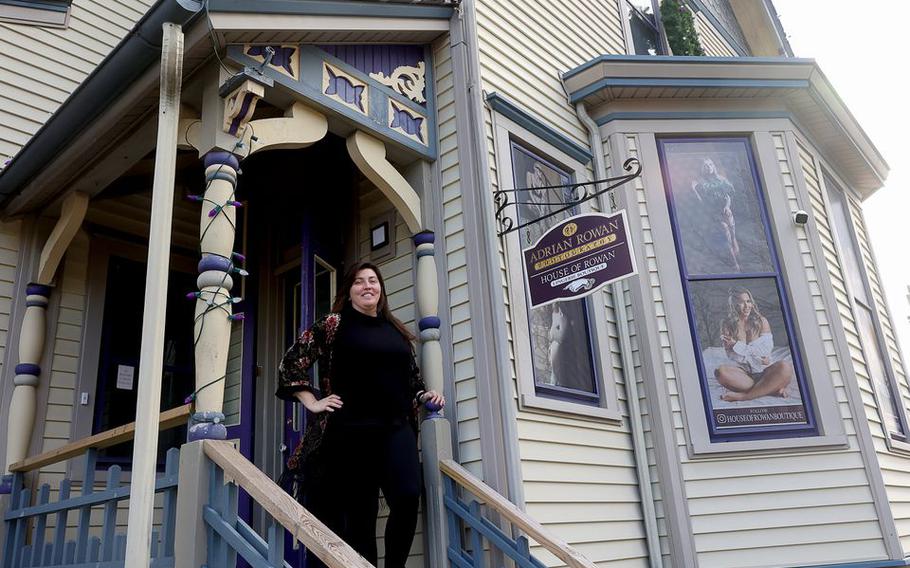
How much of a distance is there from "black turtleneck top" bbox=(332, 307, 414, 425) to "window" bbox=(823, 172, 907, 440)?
13.2 feet

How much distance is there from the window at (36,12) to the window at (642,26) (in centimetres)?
520

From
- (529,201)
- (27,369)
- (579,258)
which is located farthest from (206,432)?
(529,201)

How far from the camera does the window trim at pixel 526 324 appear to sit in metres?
4.05

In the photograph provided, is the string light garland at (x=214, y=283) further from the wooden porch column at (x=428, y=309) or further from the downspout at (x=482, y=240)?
the downspout at (x=482, y=240)

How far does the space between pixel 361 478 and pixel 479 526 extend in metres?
0.62

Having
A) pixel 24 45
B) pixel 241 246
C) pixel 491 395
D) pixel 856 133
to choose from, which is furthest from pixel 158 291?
pixel 856 133

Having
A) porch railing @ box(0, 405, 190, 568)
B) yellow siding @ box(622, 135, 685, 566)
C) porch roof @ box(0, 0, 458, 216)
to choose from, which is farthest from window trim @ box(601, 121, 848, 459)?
porch railing @ box(0, 405, 190, 568)

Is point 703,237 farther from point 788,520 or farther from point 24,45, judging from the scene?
point 24,45

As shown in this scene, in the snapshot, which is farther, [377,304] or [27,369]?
[27,369]

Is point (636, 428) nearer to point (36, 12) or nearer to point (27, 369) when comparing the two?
point (27, 369)

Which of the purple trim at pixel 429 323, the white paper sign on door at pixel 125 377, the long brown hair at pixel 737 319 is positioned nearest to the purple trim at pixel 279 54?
the purple trim at pixel 429 323

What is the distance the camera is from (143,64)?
3.67 meters

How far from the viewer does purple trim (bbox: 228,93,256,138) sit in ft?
11.0

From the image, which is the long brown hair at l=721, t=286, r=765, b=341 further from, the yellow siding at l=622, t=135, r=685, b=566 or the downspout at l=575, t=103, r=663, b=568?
the downspout at l=575, t=103, r=663, b=568
